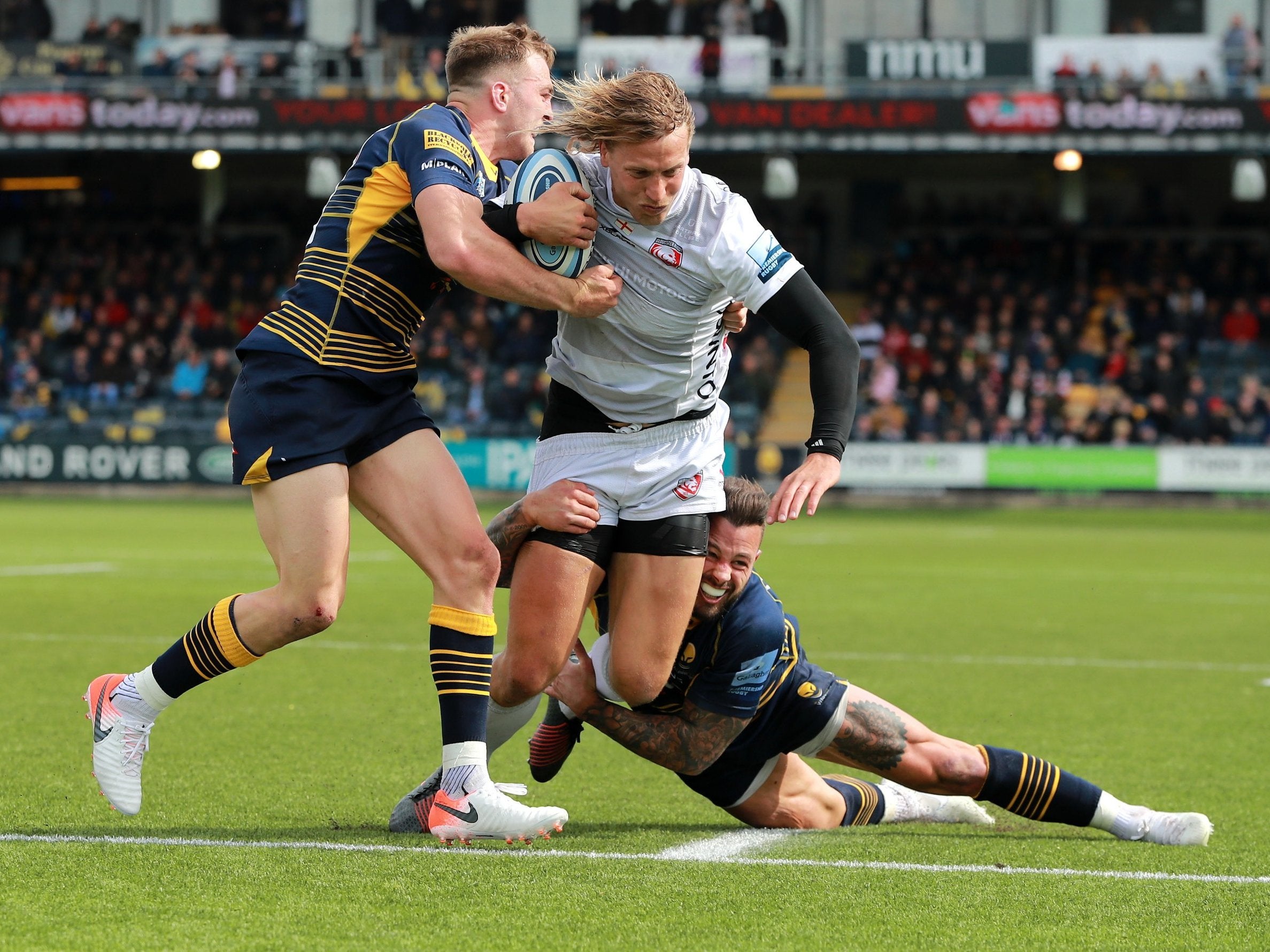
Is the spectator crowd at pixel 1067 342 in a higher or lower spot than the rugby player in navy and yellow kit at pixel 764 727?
lower

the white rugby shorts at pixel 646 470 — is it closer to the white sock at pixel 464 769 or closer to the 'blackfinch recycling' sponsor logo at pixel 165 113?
the white sock at pixel 464 769

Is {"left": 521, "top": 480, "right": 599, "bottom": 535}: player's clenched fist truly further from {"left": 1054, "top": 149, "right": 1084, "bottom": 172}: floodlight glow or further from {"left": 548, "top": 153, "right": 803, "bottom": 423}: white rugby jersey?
{"left": 1054, "top": 149, "right": 1084, "bottom": 172}: floodlight glow

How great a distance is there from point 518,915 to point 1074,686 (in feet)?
16.7

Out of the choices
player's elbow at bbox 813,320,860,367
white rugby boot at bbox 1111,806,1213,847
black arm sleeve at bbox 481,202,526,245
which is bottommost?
white rugby boot at bbox 1111,806,1213,847

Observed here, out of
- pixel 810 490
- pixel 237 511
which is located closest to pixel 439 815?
pixel 810 490

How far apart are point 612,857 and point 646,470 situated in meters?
1.17

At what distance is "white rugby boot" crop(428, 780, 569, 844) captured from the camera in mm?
4293

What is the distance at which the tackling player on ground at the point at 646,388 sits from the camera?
4422mm

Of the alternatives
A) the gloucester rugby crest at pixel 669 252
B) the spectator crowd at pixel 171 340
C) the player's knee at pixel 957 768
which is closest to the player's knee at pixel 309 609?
the gloucester rugby crest at pixel 669 252

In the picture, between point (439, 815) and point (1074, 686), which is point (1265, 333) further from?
point (439, 815)

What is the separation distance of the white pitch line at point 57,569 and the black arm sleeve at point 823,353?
962 cm

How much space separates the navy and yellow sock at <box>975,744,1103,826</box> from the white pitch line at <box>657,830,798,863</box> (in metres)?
0.61

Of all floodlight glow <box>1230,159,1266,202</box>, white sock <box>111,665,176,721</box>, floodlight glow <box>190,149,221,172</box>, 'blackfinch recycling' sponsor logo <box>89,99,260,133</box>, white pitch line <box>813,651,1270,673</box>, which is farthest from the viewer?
floodlight glow <box>190,149,221,172</box>

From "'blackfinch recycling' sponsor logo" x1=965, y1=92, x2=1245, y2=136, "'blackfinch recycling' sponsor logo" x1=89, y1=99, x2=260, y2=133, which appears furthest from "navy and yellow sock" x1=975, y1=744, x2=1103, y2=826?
"'blackfinch recycling' sponsor logo" x1=89, y1=99, x2=260, y2=133
